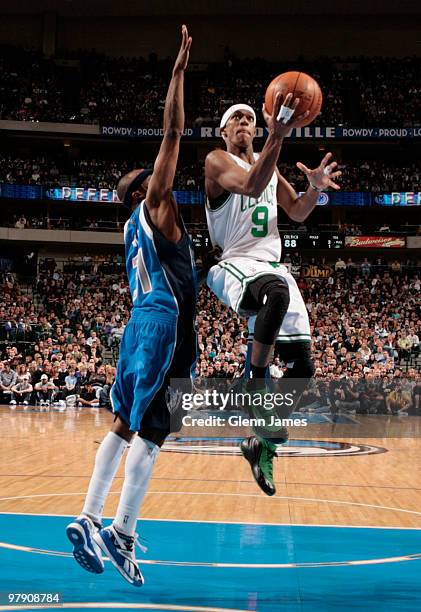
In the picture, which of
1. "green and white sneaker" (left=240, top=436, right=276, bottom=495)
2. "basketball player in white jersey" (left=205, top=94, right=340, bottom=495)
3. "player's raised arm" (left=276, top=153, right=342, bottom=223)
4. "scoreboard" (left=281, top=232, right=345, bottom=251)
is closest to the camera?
"basketball player in white jersey" (left=205, top=94, right=340, bottom=495)

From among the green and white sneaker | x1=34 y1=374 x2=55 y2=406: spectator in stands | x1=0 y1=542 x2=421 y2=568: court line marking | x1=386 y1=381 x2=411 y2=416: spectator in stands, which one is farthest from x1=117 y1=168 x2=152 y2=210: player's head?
x1=34 y1=374 x2=55 y2=406: spectator in stands

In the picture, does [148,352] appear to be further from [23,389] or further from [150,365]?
[23,389]

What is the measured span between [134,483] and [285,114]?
234 centimetres

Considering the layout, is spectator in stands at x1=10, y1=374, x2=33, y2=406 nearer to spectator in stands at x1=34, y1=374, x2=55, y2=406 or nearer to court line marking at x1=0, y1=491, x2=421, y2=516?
spectator in stands at x1=34, y1=374, x2=55, y2=406

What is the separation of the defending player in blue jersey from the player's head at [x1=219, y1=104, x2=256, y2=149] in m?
0.53

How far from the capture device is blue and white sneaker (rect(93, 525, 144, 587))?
454 cm

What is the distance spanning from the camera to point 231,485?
1091cm

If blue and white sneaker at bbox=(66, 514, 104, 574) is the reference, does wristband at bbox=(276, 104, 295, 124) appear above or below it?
above

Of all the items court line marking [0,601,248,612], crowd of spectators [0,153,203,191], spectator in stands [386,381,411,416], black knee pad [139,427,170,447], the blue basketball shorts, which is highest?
crowd of spectators [0,153,203,191]

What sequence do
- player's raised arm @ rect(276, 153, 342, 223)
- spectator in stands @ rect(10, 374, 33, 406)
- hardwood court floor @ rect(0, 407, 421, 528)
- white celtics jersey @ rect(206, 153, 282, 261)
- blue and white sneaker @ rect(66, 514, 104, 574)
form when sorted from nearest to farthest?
blue and white sneaker @ rect(66, 514, 104, 574), white celtics jersey @ rect(206, 153, 282, 261), player's raised arm @ rect(276, 153, 342, 223), hardwood court floor @ rect(0, 407, 421, 528), spectator in stands @ rect(10, 374, 33, 406)

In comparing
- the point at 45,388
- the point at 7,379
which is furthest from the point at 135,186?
the point at 7,379

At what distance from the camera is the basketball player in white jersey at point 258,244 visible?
4.42 metres

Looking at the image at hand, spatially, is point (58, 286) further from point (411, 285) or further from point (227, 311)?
point (411, 285)

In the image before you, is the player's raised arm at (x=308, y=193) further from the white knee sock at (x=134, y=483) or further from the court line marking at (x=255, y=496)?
the court line marking at (x=255, y=496)
